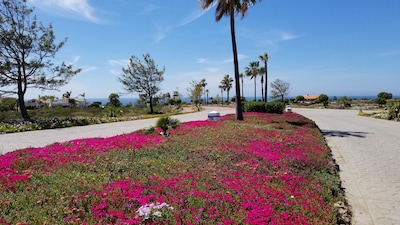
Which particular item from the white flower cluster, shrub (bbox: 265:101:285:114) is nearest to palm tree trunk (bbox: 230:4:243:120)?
shrub (bbox: 265:101:285:114)

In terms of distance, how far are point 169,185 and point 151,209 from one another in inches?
49.6

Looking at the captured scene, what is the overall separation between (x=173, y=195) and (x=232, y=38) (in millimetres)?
15630

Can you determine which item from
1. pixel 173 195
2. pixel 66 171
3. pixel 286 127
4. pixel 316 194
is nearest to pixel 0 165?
pixel 66 171

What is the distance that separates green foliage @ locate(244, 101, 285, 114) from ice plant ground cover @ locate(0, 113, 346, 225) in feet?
56.4

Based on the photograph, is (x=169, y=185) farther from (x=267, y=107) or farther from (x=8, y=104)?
(x=8, y=104)

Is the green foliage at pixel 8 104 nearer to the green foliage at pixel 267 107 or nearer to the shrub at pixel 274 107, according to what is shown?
the green foliage at pixel 267 107

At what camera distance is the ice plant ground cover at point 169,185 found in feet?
13.8

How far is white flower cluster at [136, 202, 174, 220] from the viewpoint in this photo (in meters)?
4.04

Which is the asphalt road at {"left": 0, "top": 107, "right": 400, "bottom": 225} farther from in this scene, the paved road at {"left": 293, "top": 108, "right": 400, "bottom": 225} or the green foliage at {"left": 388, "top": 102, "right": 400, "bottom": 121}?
the green foliage at {"left": 388, "top": 102, "right": 400, "bottom": 121}

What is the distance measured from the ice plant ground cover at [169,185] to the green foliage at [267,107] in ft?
56.4

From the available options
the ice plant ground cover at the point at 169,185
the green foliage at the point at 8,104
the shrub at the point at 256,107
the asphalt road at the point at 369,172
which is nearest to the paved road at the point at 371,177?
the asphalt road at the point at 369,172

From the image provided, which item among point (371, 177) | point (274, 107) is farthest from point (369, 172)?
point (274, 107)

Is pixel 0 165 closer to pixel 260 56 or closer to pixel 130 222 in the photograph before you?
pixel 130 222

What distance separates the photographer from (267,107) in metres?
26.5
